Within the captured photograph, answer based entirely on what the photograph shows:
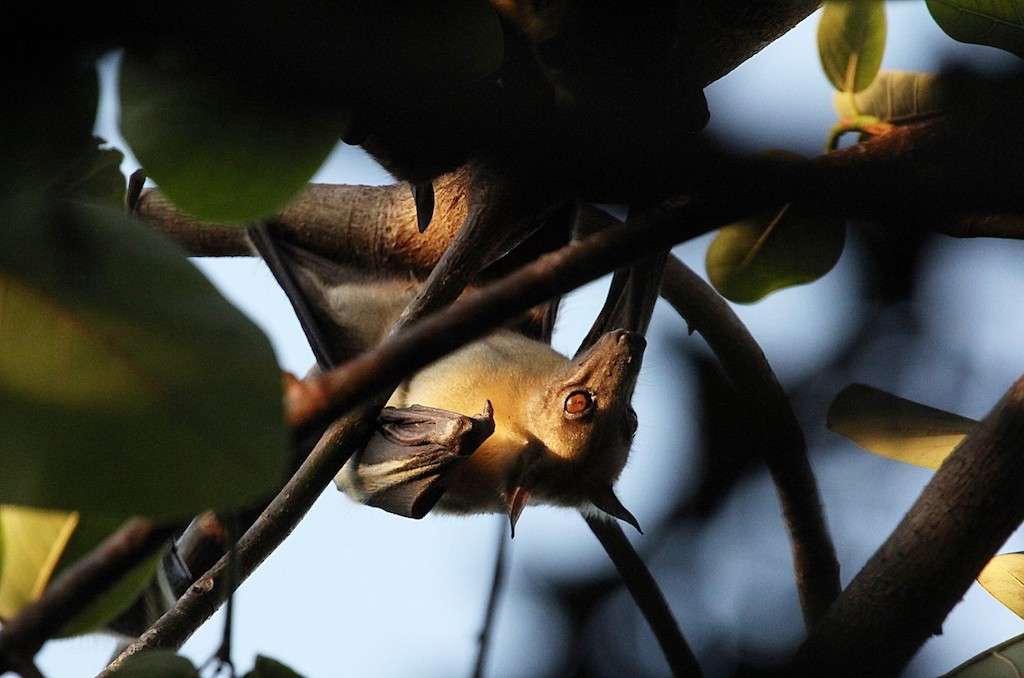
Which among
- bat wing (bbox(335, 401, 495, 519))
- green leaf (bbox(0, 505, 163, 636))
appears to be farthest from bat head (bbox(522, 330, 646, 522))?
green leaf (bbox(0, 505, 163, 636))

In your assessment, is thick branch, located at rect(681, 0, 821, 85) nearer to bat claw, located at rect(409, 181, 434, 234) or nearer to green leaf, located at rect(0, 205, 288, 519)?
bat claw, located at rect(409, 181, 434, 234)

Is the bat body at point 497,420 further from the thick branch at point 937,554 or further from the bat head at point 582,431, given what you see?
the thick branch at point 937,554

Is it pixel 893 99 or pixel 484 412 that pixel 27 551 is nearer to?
pixel 484 412

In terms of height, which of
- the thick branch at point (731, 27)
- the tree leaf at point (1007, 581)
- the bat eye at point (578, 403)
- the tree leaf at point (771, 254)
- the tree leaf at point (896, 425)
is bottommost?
the tree leaf at point (1007, 581)

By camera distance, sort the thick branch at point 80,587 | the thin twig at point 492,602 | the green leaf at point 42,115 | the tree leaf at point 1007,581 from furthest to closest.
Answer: the tree leaf at point 1007,581 → the thin twig at point 492,602 → the green leaf at point 42,115 → the thick branch at point 80,587

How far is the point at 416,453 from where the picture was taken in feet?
7.07

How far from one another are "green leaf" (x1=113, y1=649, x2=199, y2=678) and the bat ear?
144cm

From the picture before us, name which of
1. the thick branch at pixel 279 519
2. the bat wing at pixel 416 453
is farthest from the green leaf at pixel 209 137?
the bat wing at pixel 416 453

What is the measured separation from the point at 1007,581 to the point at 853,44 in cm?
99

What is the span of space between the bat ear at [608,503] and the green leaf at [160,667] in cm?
144

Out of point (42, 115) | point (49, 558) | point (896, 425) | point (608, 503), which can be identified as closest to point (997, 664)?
point (896, 425)

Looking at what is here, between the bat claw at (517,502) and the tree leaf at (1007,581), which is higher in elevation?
the tree leaf at (1007,581)

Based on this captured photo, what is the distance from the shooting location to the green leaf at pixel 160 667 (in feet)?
3.39

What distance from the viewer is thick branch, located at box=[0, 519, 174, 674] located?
779 millimetres
